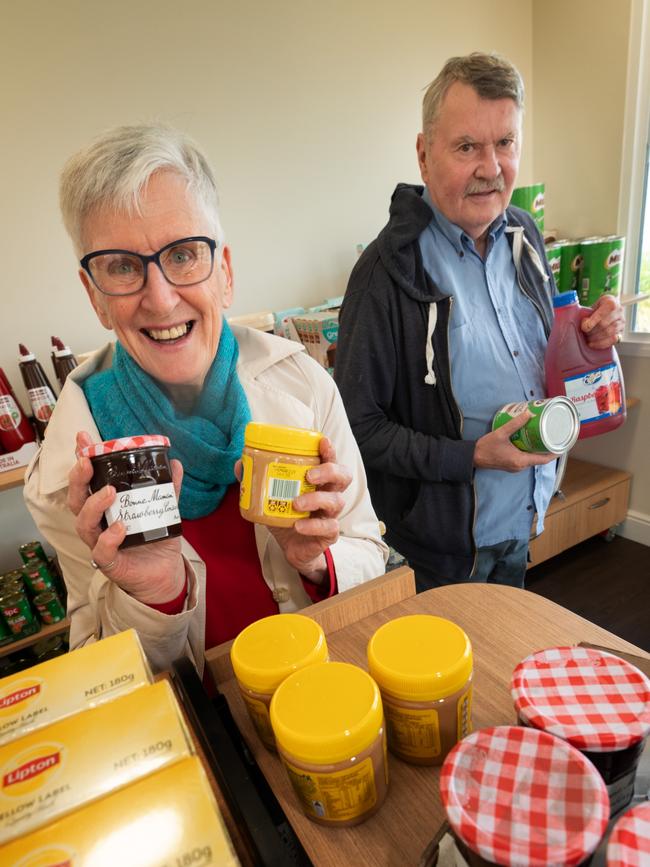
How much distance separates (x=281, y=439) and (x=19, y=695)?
0.37m

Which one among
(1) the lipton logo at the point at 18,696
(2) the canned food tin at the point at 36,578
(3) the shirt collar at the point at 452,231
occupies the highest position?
(3) the shirt collar at the point at 452,231

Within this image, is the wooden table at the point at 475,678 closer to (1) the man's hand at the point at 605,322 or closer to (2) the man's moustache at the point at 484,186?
(1) the man's hand at the point at 605,322

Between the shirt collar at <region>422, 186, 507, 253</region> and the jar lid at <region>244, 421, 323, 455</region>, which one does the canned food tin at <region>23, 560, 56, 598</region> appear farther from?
the shirt collar at <region>422, 186, 507, 253</region>

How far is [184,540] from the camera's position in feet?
2.93

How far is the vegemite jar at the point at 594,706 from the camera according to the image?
0.38 meters

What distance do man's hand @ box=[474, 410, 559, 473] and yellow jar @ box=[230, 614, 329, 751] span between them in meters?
0.69

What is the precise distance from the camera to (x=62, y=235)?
1726mm

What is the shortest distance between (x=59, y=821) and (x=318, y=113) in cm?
235

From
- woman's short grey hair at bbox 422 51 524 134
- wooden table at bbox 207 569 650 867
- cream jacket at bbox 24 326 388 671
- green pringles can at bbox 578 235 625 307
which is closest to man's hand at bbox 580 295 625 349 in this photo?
woman's short grey hair at bbox 422 51 524 134

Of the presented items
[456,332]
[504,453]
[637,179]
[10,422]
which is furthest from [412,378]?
[637,179]

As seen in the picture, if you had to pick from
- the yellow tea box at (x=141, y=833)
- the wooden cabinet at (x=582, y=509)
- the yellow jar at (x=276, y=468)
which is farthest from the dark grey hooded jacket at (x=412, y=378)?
the wooden cabinet at (x=582, y=509)

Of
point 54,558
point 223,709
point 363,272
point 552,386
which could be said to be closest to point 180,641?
point 223,709

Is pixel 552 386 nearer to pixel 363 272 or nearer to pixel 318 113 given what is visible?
pixel 363 272

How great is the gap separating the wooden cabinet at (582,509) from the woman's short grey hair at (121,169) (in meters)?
2.07
